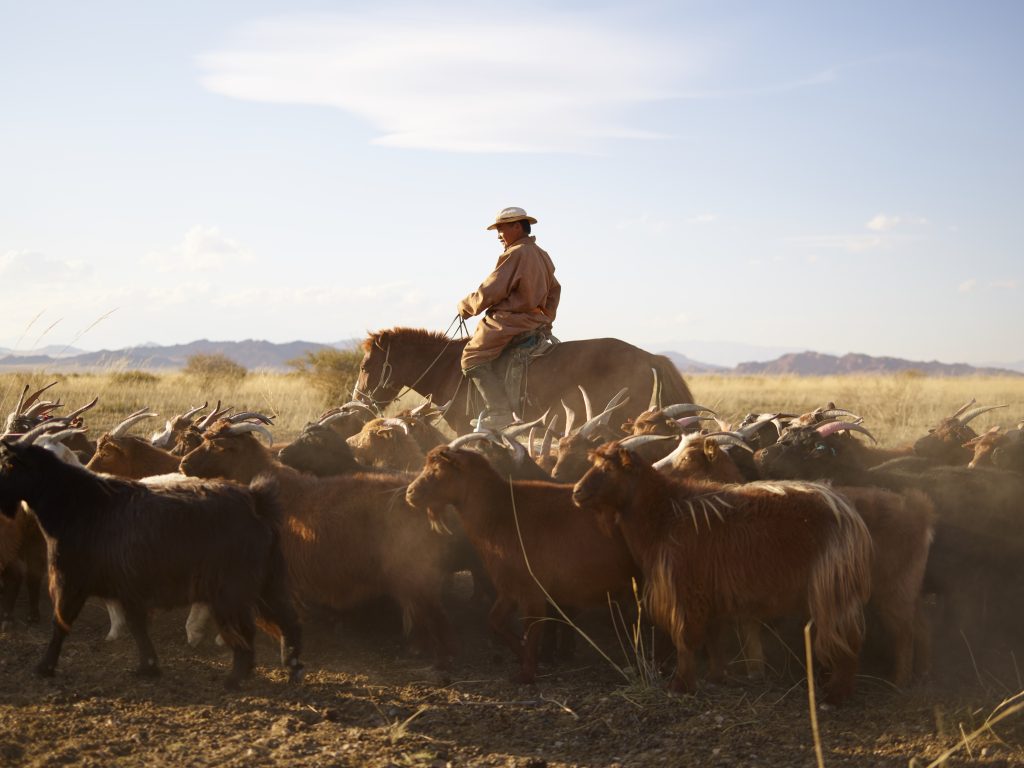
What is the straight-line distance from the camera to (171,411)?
845 inches

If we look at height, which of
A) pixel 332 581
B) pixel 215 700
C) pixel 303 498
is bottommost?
pixel 215 700

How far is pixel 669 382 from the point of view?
1119 cm

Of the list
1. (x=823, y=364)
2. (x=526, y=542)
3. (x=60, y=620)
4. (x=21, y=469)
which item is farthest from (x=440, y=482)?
(x=823, y=364)

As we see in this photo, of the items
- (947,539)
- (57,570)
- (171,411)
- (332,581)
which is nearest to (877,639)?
(947,539)

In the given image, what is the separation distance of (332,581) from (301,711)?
121 cm

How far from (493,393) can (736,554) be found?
5.55 m

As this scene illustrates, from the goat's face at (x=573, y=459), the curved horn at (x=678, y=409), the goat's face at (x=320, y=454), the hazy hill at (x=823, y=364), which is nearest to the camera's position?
the goat's face at (x=573, y=459)

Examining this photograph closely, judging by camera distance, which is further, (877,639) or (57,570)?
(877,639)

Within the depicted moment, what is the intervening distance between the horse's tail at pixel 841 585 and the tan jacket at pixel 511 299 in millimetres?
5484

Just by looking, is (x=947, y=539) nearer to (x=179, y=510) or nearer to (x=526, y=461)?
(x=526, y=461)

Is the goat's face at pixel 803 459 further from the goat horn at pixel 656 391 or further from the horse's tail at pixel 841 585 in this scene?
the goat horn at pixel 656 391

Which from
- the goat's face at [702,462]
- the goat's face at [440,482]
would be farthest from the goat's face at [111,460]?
the goat's face at [702,462]

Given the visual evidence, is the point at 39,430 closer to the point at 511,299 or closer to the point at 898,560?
the point at 511,299

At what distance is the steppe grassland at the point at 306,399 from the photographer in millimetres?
18969
